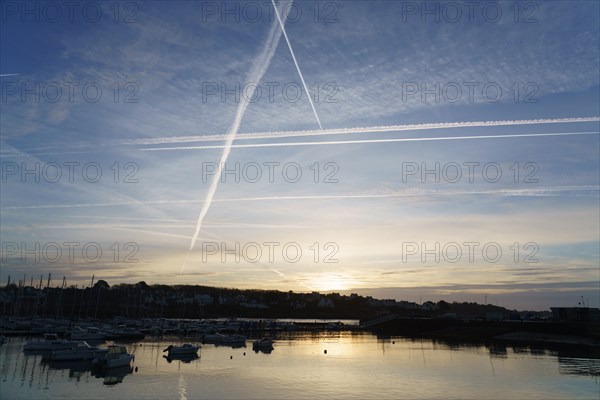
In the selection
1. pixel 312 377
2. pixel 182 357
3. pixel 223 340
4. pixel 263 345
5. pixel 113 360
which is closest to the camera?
pixel 312 377

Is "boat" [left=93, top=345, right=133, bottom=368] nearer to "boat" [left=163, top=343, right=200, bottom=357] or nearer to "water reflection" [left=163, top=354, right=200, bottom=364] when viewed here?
"water reflection" [left=163, top=354, right=200, bottom=364]

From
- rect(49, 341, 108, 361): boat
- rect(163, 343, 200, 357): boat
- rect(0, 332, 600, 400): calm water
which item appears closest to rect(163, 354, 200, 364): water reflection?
rect(163, 343, 200, 357): boat

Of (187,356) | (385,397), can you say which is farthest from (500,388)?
(187,356)

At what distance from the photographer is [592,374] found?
2133 inches

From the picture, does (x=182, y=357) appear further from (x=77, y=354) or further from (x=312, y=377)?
(x=312, y=377)

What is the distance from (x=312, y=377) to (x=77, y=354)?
105ft

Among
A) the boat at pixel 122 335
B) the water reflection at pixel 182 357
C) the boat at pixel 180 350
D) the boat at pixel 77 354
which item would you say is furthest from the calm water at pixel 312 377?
the boat at pixel 122 335

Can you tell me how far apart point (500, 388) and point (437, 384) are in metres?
6.12

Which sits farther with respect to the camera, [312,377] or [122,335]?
[122,335]

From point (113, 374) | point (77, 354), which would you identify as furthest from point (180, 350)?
point (113, 374)

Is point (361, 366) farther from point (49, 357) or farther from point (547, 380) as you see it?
point (49, 357)

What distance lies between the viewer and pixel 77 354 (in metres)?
60.8

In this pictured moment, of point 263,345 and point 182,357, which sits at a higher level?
point 263,345

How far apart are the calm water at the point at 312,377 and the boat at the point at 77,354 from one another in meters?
2.37
